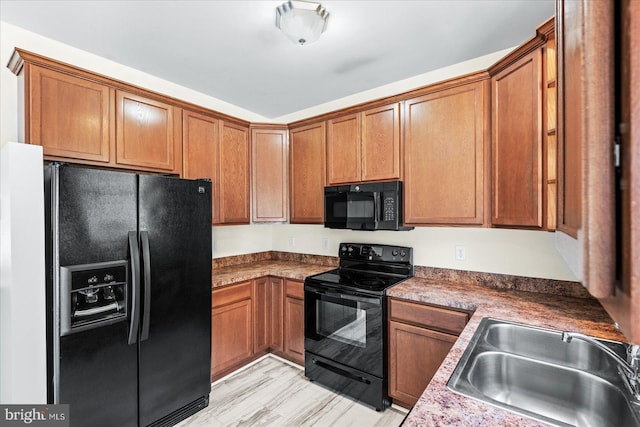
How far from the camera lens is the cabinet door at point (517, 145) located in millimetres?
1690

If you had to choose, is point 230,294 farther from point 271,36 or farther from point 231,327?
point 271,36

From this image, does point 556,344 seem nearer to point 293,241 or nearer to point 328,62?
point 328,62

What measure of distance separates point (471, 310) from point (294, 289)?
4.91ft

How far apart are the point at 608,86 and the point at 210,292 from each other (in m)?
2.40

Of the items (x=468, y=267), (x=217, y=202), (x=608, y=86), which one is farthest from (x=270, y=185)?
(x=608, y=86)

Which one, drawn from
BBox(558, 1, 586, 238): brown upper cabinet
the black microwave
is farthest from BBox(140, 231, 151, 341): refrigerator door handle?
BBox(558, 1, 586, 238): brown upper cabinet

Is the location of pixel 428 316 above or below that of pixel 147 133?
below

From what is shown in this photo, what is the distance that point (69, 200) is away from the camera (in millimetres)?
1605

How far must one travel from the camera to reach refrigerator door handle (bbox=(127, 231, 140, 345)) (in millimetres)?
1813

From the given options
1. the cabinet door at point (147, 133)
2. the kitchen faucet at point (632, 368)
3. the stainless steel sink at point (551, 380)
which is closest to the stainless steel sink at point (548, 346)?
the stainless steel sink at point (551, 380)

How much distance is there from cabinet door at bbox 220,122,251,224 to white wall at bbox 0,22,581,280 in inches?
15.1

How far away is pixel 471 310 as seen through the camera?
1.90m

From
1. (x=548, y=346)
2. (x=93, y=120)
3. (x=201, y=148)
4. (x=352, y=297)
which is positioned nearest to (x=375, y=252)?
(x=352, y=297)

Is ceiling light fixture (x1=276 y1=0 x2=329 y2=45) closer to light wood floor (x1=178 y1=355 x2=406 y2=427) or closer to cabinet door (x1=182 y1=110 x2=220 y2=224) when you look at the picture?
cabinet door (x1=182 y1=110 x2=220 y2=224)
